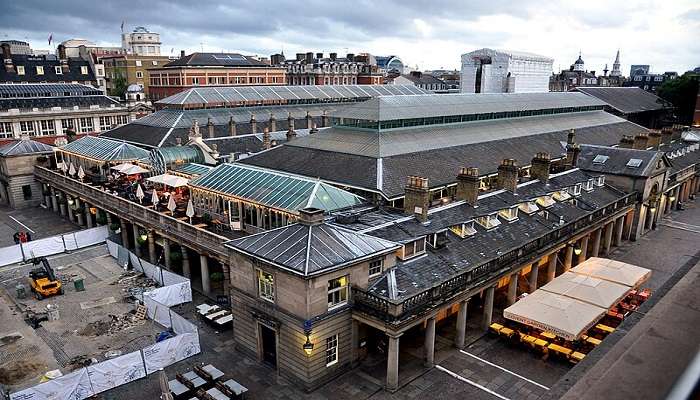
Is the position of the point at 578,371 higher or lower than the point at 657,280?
higher

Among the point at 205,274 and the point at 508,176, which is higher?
the point at 508,176

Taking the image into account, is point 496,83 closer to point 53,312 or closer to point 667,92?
point 667,92

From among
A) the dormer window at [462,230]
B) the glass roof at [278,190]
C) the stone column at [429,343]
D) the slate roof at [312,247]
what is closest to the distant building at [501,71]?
the glass roof at [278,190]

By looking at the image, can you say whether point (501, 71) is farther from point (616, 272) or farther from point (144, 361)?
point (144, 361)

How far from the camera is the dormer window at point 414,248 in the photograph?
28.1 metres

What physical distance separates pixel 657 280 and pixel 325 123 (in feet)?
146

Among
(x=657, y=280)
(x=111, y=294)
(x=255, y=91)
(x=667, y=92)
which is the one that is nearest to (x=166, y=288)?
(x=111, y=294)

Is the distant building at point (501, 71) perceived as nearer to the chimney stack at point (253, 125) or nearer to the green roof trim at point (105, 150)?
the chimney stack at point (253, 125)

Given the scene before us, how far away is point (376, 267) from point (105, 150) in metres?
42.0

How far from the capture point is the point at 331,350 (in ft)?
84.4

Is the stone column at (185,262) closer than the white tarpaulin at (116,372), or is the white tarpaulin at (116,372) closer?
the white tarpaulin at (116,372)

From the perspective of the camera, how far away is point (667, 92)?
113 metres

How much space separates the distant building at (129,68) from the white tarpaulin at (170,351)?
110 meters

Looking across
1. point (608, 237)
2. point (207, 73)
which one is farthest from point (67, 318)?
point (207, 73)
